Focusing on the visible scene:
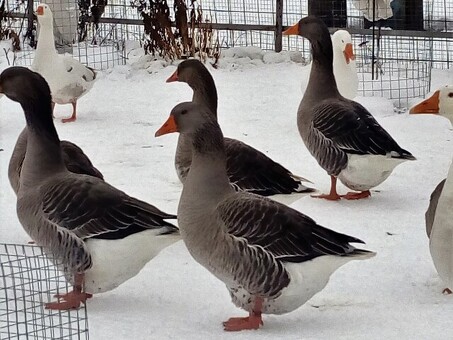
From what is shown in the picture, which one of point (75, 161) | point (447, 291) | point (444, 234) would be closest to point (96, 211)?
point (75, 161)

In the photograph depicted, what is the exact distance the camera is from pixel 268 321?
12.7 feet

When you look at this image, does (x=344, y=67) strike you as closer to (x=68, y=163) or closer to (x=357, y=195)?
(x=357, y=195)

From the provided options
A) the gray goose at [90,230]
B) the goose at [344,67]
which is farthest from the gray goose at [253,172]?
Answer: the goose at [344,67]

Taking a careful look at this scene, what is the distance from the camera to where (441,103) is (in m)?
4.40

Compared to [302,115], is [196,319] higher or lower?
lower

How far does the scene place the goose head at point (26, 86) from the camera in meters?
4.31

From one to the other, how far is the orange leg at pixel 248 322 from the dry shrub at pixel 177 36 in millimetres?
6605

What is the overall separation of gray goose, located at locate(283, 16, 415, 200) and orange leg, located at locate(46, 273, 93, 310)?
7.33ft

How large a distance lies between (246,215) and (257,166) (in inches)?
47.9

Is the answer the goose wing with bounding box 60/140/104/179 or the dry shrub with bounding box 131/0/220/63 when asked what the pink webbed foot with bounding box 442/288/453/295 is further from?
the dry shrub with bounding box 131/0/220/63

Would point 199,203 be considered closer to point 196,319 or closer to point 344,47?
point 196,319

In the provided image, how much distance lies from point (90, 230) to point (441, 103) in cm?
179

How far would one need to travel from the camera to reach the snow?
3752mm

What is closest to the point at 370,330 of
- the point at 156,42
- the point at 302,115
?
the point at 302,115
